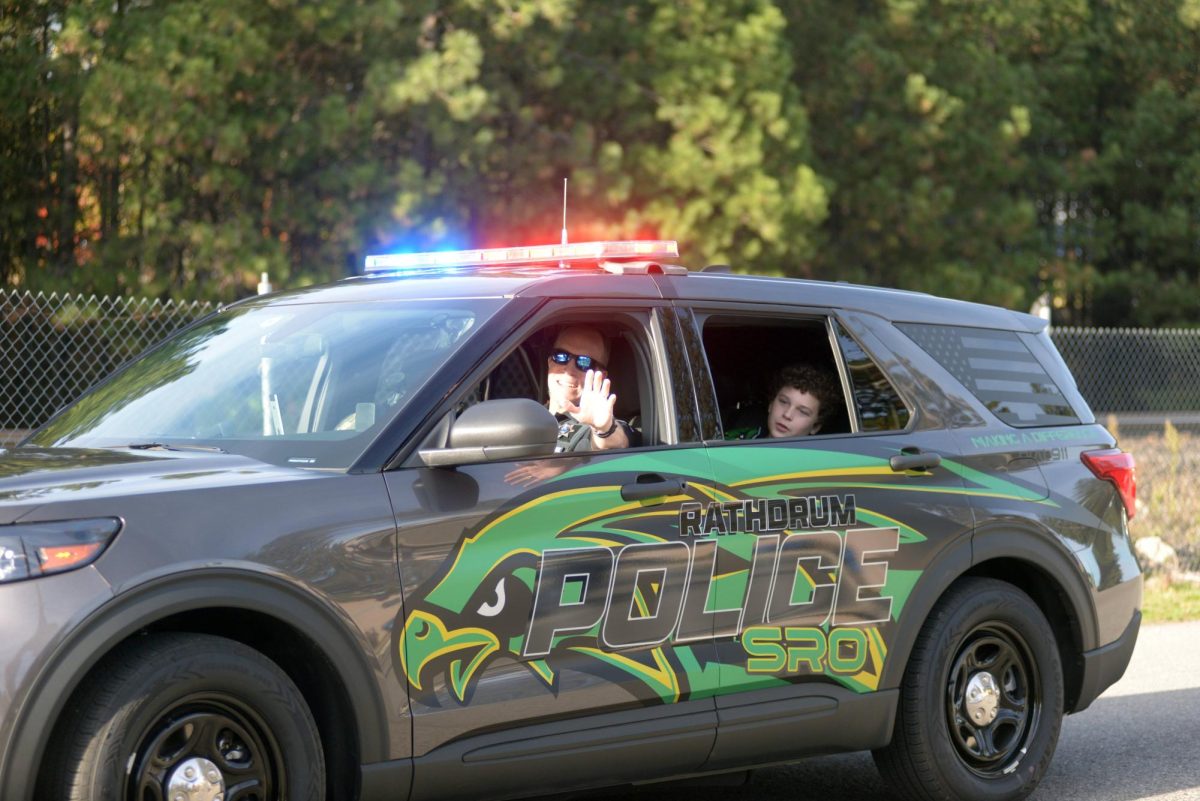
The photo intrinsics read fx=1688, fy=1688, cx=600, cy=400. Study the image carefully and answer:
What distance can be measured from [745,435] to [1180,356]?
17.7m

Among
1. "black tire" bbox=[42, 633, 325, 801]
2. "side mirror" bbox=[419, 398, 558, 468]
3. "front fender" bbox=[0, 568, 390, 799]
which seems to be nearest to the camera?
"front fender" bbox=[0, 568, 390, 799]

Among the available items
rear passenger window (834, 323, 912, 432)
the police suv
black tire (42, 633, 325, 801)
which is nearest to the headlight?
the police suv

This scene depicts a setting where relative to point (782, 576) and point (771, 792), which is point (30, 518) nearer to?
point (782, 576)

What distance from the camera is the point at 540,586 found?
4652mm

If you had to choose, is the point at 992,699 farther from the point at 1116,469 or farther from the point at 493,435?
the point at 493,435

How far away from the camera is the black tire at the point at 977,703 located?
18.9 ft

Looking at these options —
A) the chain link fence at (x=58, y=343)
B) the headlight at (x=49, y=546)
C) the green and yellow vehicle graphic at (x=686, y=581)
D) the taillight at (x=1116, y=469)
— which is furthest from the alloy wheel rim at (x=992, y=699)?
the chain link fence at (x=58, y=343)

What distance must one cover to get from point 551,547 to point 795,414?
153 centimetres

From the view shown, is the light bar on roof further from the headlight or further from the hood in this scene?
the headlight

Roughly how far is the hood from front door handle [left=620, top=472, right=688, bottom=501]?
986 millimetres

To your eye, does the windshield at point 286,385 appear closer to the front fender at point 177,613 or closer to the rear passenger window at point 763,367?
the front fender at point 177,613

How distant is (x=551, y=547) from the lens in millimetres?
4695

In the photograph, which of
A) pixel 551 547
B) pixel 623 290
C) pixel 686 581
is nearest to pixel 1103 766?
pixel 686 581

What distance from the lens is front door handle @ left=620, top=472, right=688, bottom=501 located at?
16.1 feet
